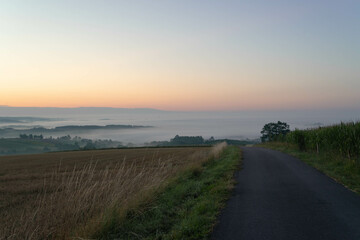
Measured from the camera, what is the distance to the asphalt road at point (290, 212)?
4.52m

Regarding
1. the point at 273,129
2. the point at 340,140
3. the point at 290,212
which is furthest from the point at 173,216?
the point at 273,129

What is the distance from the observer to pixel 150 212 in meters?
6.28

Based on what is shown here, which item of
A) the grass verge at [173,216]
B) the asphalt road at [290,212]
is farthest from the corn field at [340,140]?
the grass verge at [173,216]

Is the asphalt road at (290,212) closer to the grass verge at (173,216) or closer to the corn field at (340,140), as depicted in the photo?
the grass verge at (173,216)

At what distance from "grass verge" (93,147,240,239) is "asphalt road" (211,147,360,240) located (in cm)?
33

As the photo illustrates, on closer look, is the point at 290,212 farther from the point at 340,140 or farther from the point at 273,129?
the point at 273,129

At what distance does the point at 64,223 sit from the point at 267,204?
4.86 m

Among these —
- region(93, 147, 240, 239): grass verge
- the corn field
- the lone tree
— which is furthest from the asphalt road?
the lone tree

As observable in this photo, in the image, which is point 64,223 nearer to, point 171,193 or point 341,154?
point 171,193

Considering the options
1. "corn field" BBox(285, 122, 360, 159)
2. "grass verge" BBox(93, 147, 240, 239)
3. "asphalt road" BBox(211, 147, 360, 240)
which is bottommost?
"grass verge" BBox(93, 147, 240, 239)

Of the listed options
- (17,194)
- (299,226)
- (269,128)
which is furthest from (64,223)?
(269,128)

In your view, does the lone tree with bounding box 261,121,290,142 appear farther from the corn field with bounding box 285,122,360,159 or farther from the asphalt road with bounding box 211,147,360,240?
the asphalt road with bounding box 211,147,360,240

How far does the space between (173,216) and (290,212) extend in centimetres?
275

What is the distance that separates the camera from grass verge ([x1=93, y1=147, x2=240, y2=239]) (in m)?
4.88
